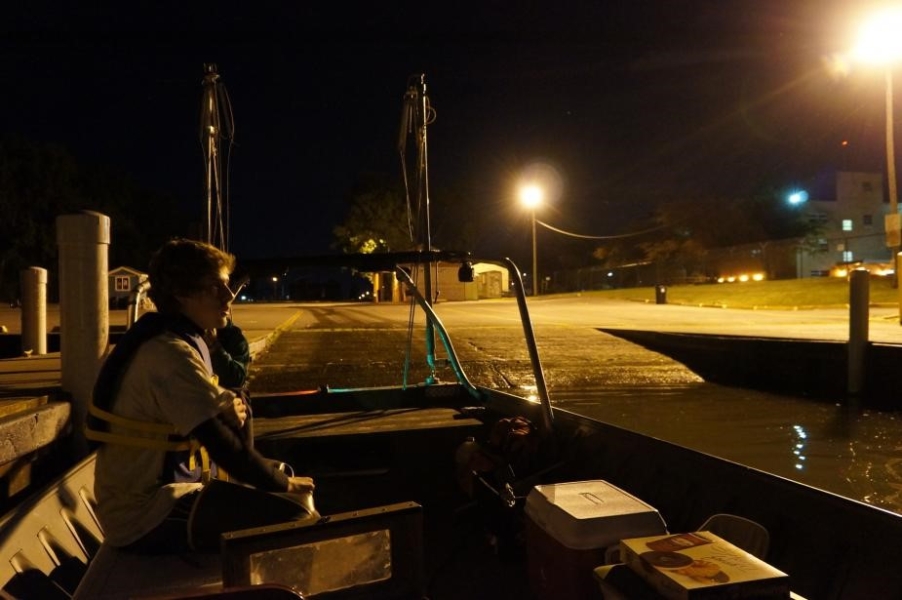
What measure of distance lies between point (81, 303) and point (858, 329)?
9.02m

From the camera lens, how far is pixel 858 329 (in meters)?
8.43

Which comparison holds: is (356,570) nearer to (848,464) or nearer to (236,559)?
(236,559)

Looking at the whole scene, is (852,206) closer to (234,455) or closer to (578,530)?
(578,530)

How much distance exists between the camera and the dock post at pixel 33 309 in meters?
9.84

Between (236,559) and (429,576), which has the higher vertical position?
(236,559)

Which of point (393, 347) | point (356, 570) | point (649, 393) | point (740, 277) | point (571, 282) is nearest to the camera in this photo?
point (356, 570)

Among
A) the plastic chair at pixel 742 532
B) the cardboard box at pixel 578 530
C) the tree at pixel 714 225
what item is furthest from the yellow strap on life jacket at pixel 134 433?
the tree at pixel 714 225

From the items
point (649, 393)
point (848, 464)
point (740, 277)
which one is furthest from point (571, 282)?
point (848, 464)

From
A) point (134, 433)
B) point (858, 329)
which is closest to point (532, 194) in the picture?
point (858, 329)

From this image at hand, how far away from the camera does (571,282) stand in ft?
178

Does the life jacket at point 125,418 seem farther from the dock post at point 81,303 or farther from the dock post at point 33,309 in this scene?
the dock post at point 33,309

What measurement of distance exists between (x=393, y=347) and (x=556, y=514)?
10.1 metres

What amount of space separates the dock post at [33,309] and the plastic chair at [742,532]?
1052 centimetres

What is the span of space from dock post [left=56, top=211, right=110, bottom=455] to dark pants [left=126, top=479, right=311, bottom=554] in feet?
7.70
